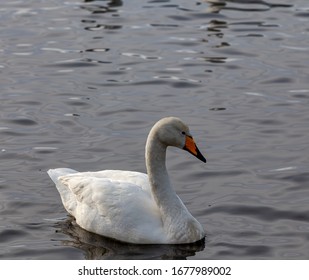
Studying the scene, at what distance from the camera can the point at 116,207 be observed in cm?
1236

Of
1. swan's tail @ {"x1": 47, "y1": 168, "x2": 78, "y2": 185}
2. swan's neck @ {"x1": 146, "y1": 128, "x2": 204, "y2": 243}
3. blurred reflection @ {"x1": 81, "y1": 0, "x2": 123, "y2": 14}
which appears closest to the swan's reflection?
swan's neck @ {"x1": 146, "y1": 128, "x2": 204, "y2": 243}

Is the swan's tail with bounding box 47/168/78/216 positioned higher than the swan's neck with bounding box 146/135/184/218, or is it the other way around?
the swan's neck with bounding box 146/135/184/218

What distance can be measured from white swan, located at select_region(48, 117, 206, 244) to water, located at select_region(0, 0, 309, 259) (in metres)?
0.16

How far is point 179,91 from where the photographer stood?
727 inches

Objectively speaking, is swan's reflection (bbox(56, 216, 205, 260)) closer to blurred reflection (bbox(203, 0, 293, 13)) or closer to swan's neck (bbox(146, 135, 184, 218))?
swan's neck (bbox(146, 135, 184, 218))

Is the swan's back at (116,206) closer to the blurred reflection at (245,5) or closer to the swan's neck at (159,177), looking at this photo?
the swan's neck at (159,177)

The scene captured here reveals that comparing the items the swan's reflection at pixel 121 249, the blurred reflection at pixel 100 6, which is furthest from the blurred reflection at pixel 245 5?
the swan's reflection at pixel 121 249

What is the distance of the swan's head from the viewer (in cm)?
1224

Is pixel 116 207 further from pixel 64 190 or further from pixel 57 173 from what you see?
pixel 57 173

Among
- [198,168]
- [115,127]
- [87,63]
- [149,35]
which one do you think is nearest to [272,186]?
[198,168]

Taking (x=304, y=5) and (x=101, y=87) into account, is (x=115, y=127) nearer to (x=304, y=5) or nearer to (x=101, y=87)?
(x=101, y=87)

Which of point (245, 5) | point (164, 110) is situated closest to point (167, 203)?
point (164, 110)

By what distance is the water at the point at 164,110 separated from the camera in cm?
1266

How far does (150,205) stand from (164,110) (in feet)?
16.4
